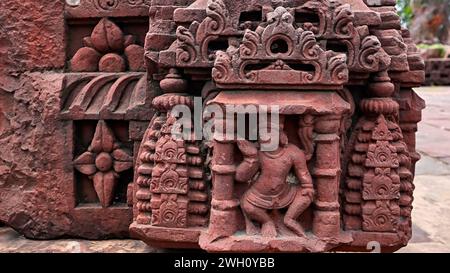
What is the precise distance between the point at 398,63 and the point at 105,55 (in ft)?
4.80

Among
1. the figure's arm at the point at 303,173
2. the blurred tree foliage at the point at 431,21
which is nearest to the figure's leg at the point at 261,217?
the figure's arm at the point at 303,173

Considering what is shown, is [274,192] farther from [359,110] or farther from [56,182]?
[56,182]

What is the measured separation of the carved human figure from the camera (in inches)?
75.0

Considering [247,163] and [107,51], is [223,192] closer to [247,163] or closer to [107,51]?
[247,163]

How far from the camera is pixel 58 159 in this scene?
2426 millimetres

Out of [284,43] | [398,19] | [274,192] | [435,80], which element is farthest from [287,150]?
[435,80]

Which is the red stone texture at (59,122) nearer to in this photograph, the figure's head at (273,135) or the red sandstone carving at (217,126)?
the red sandstone carving at (217,126)

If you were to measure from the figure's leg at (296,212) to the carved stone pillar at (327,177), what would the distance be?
56mm

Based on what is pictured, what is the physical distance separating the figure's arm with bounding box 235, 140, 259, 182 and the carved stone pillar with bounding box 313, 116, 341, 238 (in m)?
0.25

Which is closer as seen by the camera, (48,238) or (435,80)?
(48,238)

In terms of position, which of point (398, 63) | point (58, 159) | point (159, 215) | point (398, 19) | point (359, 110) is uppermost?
point (398, 19)

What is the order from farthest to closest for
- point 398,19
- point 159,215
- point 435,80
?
point 435,80 → point 398,19 → point 159,215

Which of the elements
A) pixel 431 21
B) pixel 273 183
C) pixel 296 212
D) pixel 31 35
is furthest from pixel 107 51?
pixel 431 21

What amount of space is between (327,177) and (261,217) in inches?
12.3
